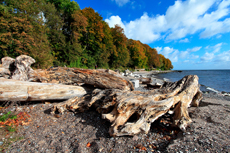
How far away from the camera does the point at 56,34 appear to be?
16.0 m

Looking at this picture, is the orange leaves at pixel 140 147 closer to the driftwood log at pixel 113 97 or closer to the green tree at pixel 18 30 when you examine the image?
the driftwood log at pixel 113 97

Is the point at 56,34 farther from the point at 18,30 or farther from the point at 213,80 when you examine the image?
the point at 213,80

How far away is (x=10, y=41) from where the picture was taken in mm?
8836

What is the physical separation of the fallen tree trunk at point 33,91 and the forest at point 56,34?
771cm

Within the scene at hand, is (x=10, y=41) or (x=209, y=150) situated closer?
(x=209, y=150)

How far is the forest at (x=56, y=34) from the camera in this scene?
910 cm

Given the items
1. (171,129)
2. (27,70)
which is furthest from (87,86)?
(171,129)

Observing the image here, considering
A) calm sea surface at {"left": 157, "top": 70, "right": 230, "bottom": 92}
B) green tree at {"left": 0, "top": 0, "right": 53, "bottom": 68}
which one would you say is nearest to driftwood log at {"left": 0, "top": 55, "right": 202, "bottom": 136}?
green tree at {"left": 0, "top": 0, "right": 53, "bottom": 68}

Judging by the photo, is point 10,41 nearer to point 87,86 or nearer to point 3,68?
point 3,68

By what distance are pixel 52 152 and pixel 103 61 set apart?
23.6 metres

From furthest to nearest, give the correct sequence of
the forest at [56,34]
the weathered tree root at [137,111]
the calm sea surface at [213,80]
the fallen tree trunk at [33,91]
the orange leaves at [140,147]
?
the calm sea surface at [213,80], the forest at [56,34], the fallen tree trunk at [33,91], the weathered tree root at [137,111], the orange leaves at [140,147]

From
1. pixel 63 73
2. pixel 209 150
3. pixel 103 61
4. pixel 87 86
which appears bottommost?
pixel 209 150

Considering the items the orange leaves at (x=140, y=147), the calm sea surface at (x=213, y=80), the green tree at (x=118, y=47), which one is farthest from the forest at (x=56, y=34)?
the calm sea surface at (x=213, y=80)

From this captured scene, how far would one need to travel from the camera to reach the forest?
29.9ft
